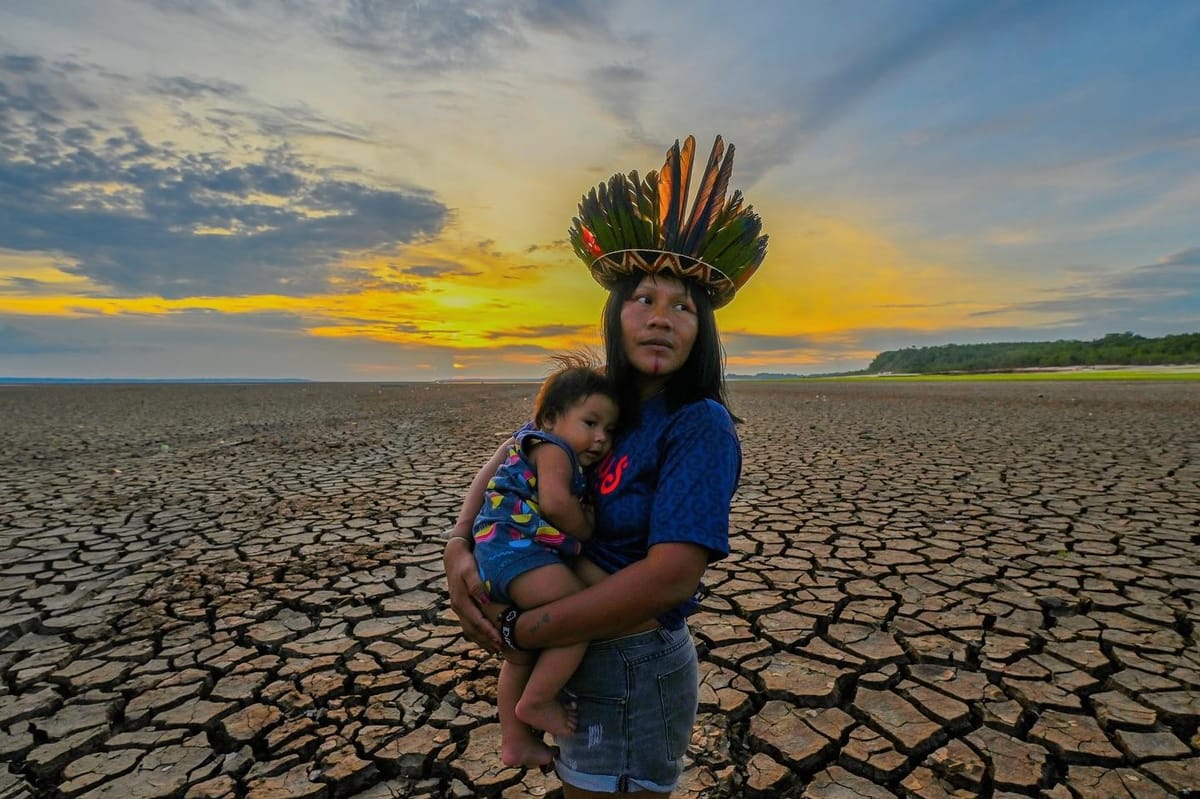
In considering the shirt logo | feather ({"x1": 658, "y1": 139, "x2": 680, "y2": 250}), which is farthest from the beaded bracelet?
feather ({"x1": 658, "y1": 139, "x2": 680, "y2": 250})

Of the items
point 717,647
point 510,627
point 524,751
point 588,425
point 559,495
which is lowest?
point 717,647

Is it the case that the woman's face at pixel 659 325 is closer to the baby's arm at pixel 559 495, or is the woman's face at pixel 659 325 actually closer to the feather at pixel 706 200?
the feather at pixel 706 200

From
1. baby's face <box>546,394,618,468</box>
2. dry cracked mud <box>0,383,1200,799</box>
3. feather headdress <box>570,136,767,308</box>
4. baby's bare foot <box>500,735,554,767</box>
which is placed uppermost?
feather headdress <box>570,136,767,308</box>

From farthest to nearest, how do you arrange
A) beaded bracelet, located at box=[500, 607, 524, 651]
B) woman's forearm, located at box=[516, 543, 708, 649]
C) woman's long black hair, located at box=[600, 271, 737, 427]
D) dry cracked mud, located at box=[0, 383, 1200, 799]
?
dry cracked mud, located at box=[0, 383, 1200, 799] → woman's long black hair, located at box=[600, 271, 737, 427] → beaded bracelet, located at box=[500, 607, 524, 651] → woman's forearm, located at box=[516, 543, 708, 649]

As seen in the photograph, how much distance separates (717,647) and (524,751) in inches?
68.6

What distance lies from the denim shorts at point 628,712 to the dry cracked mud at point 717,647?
2.84ft

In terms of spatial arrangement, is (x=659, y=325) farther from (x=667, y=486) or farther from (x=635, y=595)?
(x=635, y=595)

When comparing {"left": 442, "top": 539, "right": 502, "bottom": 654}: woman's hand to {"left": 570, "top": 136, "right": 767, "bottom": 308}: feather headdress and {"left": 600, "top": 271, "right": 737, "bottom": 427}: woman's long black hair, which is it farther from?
{"left": 570, "top": 136, "right": 767, "bottom": 308}: feather headdress

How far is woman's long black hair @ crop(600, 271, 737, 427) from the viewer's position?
4.19 ft

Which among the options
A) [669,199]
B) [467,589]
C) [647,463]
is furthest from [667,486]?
[669,199]

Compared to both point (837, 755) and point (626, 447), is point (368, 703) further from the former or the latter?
point (626, 447)

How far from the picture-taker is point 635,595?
3.49 feet

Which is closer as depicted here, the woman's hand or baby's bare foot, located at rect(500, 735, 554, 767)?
the woman's hand

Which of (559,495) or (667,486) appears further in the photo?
(559,495)
